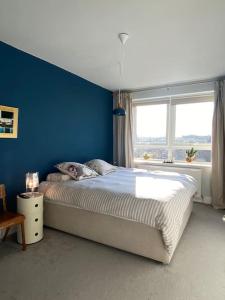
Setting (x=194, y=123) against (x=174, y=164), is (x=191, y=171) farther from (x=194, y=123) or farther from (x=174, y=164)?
(x=194, y=123)

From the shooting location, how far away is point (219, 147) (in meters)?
3.73

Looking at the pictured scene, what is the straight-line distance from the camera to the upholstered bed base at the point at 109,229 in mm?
2037

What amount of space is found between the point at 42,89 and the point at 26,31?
910mm

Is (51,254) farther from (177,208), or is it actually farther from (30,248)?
(177,208)

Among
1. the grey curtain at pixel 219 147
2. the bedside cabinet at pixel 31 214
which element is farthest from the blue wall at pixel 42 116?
the grey curtain at pixel 219 147

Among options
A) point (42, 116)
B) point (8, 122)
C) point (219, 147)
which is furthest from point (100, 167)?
point (219, 147)

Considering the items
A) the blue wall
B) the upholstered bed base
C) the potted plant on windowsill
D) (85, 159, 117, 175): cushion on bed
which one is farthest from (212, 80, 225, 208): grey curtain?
the blue wall

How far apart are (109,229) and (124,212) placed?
33 cm

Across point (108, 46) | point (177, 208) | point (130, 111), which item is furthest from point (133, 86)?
point (177, 208)

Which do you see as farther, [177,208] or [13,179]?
[13,179]

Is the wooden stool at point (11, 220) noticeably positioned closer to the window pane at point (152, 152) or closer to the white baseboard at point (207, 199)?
the window pane at point (152, 152)

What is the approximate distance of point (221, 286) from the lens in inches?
68.4

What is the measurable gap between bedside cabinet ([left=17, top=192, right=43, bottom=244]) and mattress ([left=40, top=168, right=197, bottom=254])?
0.29m

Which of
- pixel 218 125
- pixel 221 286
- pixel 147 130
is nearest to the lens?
pixel 221 286
